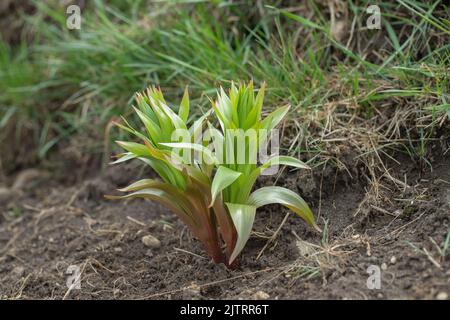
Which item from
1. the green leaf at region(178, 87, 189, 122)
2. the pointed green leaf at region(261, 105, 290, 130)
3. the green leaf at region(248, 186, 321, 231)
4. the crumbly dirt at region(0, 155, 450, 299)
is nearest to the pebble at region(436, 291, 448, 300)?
the crumbly dirt at region(0, 155, 450, 299)

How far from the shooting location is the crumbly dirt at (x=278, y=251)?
182 centimetres

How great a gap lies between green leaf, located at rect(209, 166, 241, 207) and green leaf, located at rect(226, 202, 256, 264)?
0.35 ft

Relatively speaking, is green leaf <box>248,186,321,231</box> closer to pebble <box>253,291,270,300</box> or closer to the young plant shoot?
the young plant shoot

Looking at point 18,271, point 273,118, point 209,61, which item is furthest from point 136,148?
point 209,61

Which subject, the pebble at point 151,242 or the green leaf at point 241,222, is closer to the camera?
the green leaf at point 241,222

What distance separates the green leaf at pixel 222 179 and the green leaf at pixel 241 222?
107 millimetres

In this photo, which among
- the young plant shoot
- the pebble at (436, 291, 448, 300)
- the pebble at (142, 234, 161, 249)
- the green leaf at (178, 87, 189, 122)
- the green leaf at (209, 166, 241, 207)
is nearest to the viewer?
the pebble at (436, 291, 448, 300)

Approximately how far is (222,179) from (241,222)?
0.48ft

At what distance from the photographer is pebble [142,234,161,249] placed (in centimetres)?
235

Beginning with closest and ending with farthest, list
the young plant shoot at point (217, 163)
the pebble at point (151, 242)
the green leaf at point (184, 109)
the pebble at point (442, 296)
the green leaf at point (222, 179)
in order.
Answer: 1. the pebble at point (442, 296)
2. the green leaf at point (222, 179)
3. the young plant shoot at point (217, 163)
4. the green leaf at point (184, 109)
5. the pebble at point (151, 242)

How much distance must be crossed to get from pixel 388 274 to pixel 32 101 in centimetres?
235

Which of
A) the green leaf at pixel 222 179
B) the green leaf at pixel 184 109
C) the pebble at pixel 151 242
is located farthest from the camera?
the pebble at pixel 151 242

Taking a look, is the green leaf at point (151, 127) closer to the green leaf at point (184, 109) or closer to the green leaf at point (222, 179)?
the green leaf at point (184, 109)

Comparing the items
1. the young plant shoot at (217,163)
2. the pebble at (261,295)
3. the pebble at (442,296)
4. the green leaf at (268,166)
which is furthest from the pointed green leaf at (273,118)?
the pebble at (442,296)
